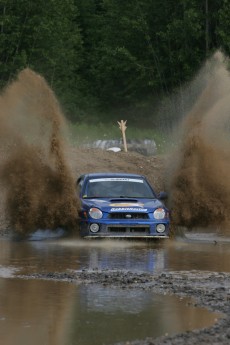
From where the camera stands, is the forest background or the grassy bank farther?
the forest background

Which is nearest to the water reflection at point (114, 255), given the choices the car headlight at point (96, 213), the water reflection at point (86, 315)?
the car headlight at point (96, 213)

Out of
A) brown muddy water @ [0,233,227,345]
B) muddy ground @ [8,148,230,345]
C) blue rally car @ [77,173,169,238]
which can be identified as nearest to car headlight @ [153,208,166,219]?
blue rally car @ [77,173,169,238]

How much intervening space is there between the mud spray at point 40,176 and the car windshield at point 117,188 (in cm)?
42

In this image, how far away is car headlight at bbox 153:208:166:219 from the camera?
2183 cm

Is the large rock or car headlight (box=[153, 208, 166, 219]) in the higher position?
the large rock

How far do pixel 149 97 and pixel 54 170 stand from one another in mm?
47550

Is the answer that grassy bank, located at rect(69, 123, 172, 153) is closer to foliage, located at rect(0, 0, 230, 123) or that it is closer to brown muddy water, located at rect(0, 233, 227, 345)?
foliage, located at rect(0, 0, 230, 123)

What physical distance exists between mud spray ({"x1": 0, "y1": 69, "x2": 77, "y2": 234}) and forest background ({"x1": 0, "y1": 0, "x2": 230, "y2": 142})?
35665mm

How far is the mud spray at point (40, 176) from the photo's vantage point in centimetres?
2316

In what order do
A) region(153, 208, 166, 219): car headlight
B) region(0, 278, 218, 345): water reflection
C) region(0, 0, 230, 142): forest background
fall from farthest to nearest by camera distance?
1. region(0, 0, 230, 142): forest background
2. region(153, 208, 166, 219): car headlight
3. region(0, 278, 218, 345): water reflection

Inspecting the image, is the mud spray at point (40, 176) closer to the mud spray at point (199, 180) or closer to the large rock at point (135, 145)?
the mud spray at point (199, 180)

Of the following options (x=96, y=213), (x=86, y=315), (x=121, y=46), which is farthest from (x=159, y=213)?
(x=121, y=46)

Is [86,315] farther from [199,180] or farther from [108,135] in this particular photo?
[108,135]

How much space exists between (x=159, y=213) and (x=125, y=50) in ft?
152
